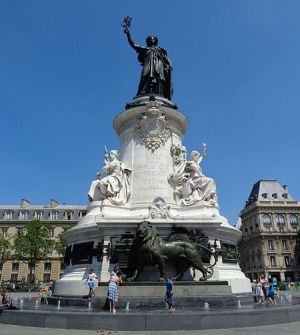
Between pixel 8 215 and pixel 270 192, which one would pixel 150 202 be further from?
pixel 270 192

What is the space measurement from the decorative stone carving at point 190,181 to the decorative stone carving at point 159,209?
1.66 meters

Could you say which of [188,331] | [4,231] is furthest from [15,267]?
[188,331]

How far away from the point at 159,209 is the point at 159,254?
3827mm

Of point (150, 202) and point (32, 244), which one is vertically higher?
point (32, 244)

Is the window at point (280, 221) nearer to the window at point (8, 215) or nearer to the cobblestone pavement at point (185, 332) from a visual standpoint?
the window at point (8, 215)

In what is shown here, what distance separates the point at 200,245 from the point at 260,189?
224ft

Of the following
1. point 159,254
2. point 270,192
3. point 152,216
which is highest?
point 270,192

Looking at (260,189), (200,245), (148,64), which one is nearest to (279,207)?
(260,189)

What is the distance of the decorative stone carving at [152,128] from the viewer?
21234 mm

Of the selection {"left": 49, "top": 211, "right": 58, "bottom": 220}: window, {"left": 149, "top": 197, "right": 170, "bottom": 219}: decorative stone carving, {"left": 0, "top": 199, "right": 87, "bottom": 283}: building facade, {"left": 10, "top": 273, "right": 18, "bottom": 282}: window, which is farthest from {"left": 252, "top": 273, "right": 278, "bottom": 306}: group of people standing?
{"left": 49, "top": 211, "right": 58, "bottom": 220}: window

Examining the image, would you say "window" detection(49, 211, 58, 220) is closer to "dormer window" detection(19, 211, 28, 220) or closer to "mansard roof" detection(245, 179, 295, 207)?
"dormer window" detection(19, 211, 28, 220)

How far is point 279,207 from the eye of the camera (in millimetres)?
73938

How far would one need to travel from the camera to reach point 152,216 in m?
17.9

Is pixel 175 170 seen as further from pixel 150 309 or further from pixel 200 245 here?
pixel 150 309
